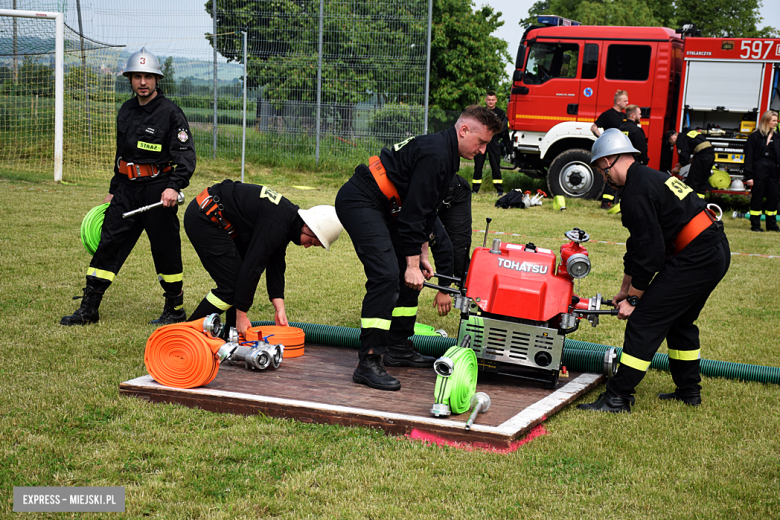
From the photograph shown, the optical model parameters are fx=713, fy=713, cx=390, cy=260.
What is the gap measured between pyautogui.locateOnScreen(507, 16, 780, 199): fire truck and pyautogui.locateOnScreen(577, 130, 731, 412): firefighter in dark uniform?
1147cm

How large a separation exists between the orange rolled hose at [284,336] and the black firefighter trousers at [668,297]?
2.34 m

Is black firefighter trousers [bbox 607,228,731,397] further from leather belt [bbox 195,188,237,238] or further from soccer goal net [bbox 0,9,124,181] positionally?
soccer goal net [bbox 0,9,124,181]

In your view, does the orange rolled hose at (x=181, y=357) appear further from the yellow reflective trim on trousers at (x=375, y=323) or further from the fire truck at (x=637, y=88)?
the fire truck at (x=637, y=88)

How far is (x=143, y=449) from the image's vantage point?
378 centimetres

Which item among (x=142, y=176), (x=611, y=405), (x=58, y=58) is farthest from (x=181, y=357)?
(x=58, y=58)

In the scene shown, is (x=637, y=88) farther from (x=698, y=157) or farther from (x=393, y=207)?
(x=393, y=207)

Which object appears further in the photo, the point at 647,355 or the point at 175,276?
the point at 175,276

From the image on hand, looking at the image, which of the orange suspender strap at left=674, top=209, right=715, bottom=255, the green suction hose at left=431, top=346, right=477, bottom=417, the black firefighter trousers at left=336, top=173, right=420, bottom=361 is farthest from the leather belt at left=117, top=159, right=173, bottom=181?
the orange suspender strap at left=674, top=209, right=715, bottom=255

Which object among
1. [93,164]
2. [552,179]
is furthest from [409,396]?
[93,164]

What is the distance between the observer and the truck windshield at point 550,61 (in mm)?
15922

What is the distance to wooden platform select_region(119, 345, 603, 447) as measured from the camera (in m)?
4.11

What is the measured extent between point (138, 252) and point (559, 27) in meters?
10.9

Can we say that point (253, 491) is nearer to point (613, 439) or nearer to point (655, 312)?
point (613, 439)

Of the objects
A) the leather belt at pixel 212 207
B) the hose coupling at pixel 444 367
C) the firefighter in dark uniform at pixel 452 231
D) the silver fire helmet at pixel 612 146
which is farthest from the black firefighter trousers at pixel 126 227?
the silver fire helmet at pixel 612 146
